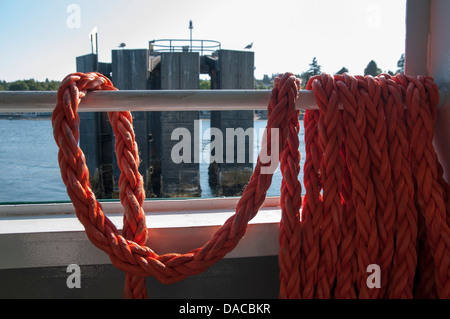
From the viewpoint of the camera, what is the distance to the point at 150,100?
41.7 inches

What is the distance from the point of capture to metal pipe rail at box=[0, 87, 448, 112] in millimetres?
1042

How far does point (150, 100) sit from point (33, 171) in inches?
762

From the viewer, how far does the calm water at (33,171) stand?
13641 mm

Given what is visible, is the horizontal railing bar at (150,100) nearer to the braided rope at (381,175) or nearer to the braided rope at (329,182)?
the braided rope at (329,182)

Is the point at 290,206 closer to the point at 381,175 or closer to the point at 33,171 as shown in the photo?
the point at 381,175

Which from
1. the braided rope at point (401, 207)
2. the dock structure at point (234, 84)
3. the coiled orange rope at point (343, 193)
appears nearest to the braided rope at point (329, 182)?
the coiled orange rope at point (343, 193)

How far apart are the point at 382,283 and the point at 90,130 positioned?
54.8 ft

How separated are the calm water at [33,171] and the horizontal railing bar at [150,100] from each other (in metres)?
6.33

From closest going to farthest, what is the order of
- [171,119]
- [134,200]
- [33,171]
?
[134,200], [171,119], [33,171]

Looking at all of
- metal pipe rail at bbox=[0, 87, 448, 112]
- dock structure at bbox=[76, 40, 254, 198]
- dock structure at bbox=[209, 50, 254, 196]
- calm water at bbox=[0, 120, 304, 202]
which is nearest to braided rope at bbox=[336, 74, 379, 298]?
metal pipe rail at bbox=[0, 87, 448, 112]

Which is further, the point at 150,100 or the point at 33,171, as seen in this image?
the point at 33,171

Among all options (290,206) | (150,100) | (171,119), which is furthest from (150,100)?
(171,119)

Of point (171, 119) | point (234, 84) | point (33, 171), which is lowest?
point (33, 171)
